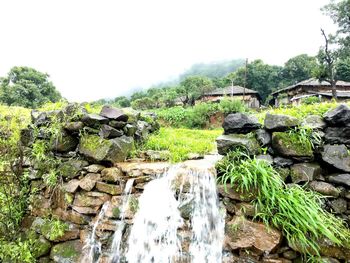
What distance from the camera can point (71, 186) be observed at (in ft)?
14.2

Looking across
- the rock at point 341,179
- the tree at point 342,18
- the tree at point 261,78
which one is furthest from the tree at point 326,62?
the rock at point 341,179

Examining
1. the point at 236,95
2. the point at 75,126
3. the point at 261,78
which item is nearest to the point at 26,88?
the point at 236,95

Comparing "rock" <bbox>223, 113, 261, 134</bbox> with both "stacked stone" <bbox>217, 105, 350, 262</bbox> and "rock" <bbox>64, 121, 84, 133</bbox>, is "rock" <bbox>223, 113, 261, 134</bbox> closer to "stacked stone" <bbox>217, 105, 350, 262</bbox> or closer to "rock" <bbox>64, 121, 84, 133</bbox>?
"stacked stone" <bbox>217, 105, 350, 262</bbox>

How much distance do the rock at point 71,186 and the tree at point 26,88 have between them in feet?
70.6

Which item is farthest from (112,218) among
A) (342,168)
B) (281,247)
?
(342,168)

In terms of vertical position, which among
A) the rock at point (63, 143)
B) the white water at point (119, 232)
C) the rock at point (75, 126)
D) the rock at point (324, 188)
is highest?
the rock at point (75, 126)

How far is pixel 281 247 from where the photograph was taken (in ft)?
10.9

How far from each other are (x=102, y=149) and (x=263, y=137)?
8.25 ft

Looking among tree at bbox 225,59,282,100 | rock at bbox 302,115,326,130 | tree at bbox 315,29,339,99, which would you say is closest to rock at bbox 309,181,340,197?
rock at bbox 302,115,326,130

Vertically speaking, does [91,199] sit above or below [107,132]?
below

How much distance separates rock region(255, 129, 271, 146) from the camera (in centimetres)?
393

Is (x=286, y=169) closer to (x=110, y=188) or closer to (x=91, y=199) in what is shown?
(x=110, y=188)

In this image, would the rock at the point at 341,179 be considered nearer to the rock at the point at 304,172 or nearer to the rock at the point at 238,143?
the rock at the point at 304,172

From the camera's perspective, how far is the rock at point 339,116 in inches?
143
